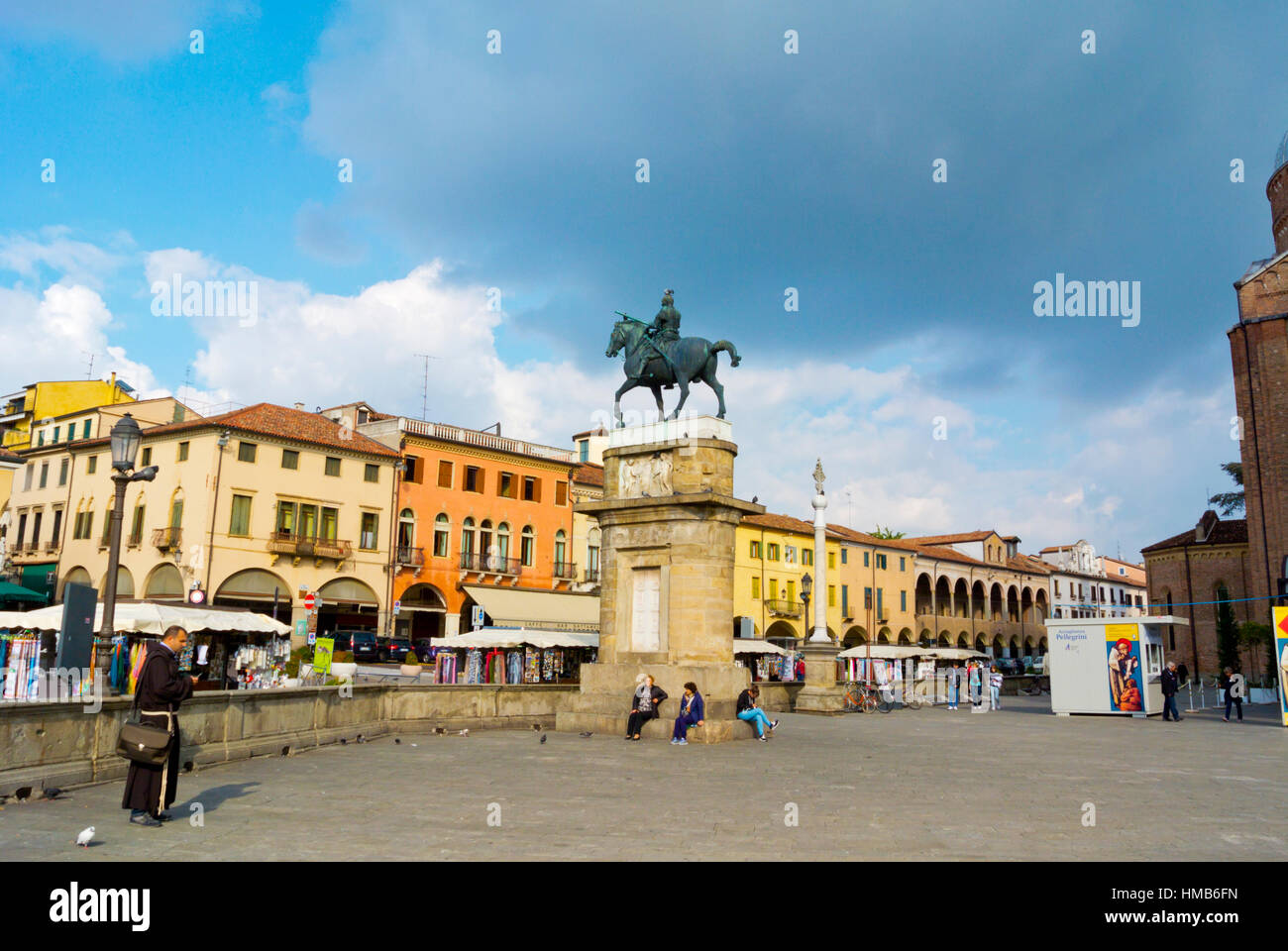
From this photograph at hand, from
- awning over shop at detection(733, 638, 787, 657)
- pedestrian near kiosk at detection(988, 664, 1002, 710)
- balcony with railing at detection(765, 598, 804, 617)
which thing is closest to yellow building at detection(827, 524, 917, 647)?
balcony with railing at detection(765, 598, 804, 617)

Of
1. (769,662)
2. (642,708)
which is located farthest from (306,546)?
(642,708)

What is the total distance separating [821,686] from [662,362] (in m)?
13.4

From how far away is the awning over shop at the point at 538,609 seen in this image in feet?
114

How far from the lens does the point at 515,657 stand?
27656mm

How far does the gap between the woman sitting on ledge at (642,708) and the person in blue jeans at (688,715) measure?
1.63 ft

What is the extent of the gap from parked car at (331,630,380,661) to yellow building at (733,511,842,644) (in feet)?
93.6

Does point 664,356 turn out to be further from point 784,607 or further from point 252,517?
point 784,607

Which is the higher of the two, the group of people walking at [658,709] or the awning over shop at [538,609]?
the awning over shop at [538,609]

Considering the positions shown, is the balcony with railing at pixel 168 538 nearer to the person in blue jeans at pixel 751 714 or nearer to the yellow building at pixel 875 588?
the person in blue jeans at pixel 751 714

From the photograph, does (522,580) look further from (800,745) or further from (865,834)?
(865,834)

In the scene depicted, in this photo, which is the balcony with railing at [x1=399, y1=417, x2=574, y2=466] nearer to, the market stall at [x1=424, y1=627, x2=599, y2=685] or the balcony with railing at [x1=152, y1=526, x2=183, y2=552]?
the balcony with railing at [x1=152, y1=526, x2=183, y2=552]

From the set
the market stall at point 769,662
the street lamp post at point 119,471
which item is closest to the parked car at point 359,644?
the market stall at point 769,662
